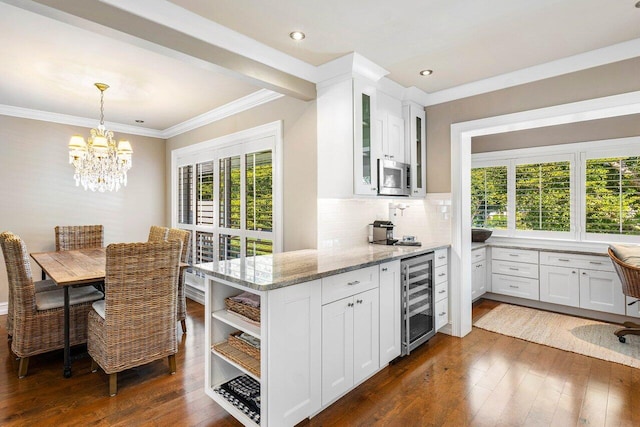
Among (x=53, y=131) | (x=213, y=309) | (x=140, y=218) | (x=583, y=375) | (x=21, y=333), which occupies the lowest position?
(x=583, y=375)

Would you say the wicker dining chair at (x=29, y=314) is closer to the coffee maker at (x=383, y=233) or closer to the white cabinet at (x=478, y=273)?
the coffee maker at (x=383, y=233)

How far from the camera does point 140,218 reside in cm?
562

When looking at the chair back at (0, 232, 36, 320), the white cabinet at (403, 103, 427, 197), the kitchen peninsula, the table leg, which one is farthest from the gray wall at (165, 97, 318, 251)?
the chair back at (0, 232, 36, 320)

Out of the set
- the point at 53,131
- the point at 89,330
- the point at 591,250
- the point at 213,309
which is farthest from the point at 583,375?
the point at 53,131

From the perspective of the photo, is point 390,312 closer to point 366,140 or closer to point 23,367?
point 366,140

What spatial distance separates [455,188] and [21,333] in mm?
4152

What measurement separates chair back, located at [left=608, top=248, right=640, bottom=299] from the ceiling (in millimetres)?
1903

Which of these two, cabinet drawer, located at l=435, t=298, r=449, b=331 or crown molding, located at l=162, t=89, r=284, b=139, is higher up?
crown molding, located at l=162, t=89, r=284, b=139

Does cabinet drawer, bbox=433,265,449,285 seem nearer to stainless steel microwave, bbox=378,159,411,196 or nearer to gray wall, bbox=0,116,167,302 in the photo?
stainless steel microwave, bbox=378,159,411,196

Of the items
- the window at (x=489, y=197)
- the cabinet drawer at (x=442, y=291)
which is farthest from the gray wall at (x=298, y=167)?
the window at (x=489, y=197)

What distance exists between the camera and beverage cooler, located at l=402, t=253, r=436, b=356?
300 cm

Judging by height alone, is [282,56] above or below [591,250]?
above

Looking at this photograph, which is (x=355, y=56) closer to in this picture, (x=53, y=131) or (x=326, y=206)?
(x=326, y=206)

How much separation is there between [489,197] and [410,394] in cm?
393
